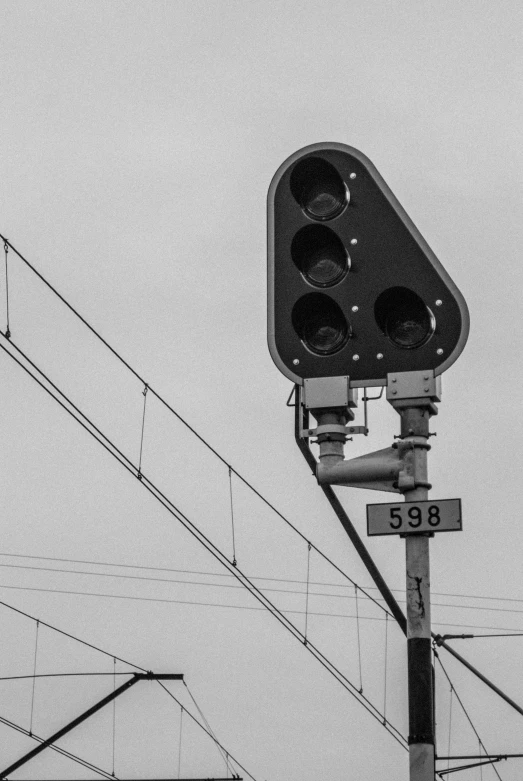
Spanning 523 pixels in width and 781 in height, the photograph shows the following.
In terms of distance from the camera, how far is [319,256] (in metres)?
6.57

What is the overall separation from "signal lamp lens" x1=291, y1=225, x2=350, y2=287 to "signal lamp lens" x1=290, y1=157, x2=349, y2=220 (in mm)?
114

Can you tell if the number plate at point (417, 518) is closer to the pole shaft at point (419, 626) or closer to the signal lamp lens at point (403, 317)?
the pole shaft at point (419, 626)

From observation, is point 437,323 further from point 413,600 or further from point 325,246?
point 413,600

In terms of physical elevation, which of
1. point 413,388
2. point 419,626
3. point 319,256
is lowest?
point 419,626

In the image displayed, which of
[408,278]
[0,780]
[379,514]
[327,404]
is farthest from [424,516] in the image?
[0,780]

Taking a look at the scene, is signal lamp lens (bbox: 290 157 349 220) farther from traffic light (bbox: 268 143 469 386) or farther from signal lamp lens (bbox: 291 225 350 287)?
signal lamp lens (bbox: 291 225 350 287)

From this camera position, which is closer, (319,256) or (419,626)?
(419,626)

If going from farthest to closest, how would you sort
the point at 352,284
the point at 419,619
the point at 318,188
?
the point at 318,188
the point at 352,284
the point at 419,619

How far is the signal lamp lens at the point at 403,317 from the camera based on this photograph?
21.2 ft

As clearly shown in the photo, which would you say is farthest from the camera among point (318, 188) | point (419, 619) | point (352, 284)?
point (318, 188)

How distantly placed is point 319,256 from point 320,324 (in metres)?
0.31

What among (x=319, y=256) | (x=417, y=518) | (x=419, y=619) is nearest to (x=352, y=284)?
A: (x=319, y=256)

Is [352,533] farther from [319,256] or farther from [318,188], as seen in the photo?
[318,188]

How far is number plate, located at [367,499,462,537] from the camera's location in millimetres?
6406
